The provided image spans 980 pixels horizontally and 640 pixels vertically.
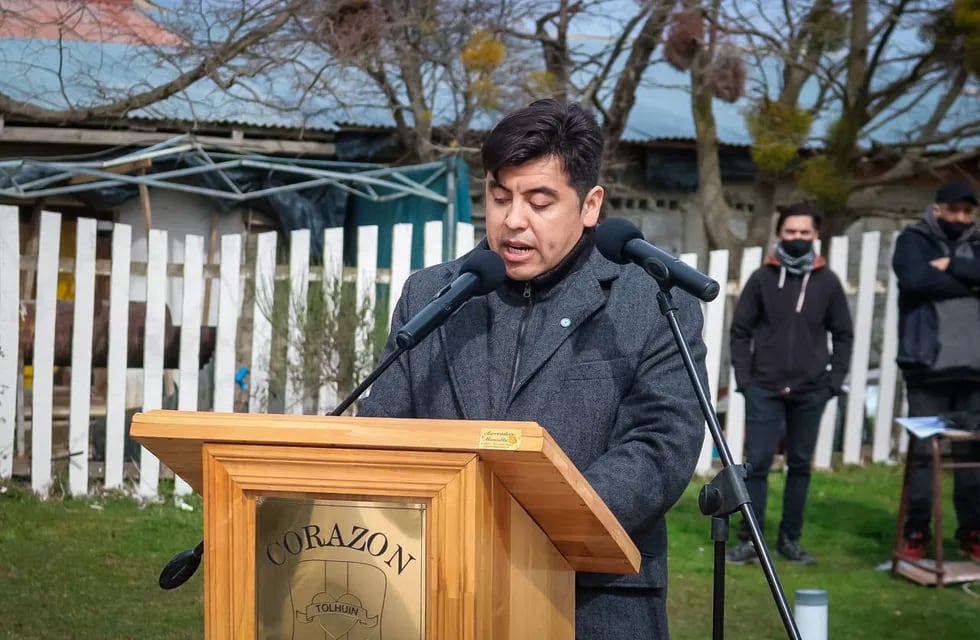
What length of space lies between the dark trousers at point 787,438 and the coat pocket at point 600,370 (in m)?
4.56

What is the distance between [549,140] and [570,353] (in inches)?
17.8

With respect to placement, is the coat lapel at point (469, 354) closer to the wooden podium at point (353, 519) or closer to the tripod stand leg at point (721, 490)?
the tripod stand leg at point (721, 490)

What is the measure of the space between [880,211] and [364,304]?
5.83 metres

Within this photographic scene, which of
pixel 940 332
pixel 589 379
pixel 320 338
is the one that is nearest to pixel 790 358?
pixel 940 332

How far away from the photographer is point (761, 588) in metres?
6.47

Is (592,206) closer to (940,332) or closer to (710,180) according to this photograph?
(940,332)

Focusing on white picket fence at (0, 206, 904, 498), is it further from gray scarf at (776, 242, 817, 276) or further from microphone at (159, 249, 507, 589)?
microphone at (159, 249, 507, 589)

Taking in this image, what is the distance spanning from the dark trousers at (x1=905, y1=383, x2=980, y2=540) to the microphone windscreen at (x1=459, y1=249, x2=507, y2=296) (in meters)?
4.91

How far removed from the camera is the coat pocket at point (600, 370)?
2.52 metres

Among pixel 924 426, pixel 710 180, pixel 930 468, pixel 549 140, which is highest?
pixel 710 180

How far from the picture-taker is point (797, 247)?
7000 millimetres

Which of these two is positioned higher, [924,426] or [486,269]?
[486,269]

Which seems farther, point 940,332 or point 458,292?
point 940,332

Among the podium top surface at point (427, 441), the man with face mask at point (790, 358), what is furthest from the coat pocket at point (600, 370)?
the man with face mask at point (790, 358)
